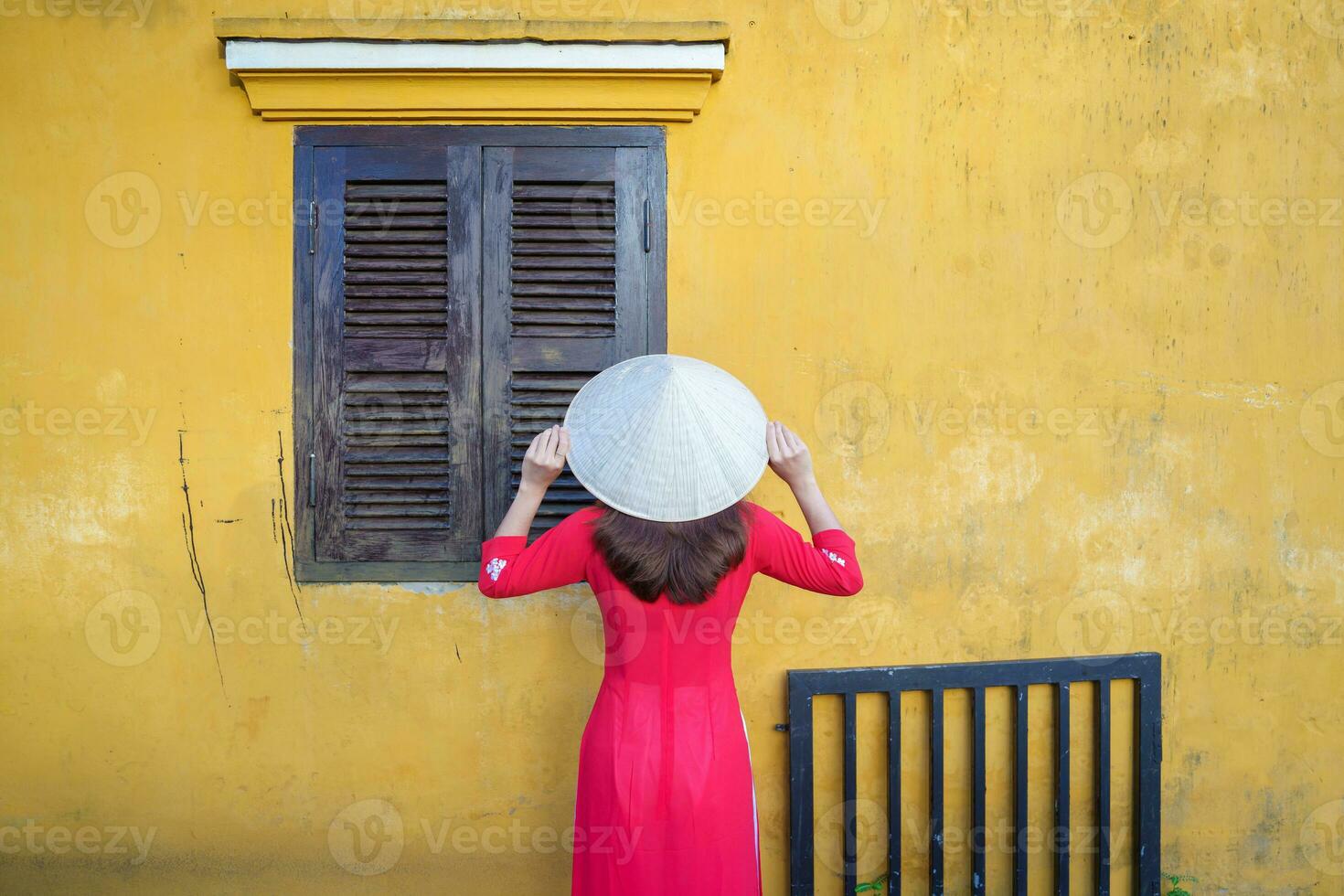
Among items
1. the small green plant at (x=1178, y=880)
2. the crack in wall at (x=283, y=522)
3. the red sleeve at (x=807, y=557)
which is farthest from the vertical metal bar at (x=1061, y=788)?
the crack in wall at (x=283, y=522)

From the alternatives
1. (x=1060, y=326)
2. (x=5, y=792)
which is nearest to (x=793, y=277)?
(x=1060, y=326)

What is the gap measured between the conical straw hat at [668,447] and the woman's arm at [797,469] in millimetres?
39

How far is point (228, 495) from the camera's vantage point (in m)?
2.84

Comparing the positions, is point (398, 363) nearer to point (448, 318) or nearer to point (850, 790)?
point (448, 318)

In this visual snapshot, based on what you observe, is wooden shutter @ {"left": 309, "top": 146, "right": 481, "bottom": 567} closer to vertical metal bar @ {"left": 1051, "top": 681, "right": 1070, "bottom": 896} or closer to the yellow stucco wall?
the yellow stucco wall

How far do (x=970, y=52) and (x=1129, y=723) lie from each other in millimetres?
2329

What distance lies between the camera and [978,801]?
2928mm

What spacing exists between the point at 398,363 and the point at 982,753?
230cm

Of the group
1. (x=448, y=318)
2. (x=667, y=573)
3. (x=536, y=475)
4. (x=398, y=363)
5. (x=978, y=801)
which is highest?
(x=448, y=318)

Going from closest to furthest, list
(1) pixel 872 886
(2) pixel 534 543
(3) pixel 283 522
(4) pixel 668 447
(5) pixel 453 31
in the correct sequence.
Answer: (4) pixel 668 447
(2) pixel 534 543
(5) pixel 453 31
(3) pixel 283 522
(1) pixel 872 886

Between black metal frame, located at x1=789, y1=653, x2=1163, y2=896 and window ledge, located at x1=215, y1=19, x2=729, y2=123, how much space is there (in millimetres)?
1942

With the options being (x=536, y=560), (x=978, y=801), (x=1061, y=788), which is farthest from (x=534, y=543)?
(x=1061, y=788)

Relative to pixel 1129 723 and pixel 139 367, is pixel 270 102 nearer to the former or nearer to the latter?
pixel 139 367

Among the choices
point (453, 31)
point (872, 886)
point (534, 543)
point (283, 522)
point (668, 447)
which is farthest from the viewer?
point (872, 886)
